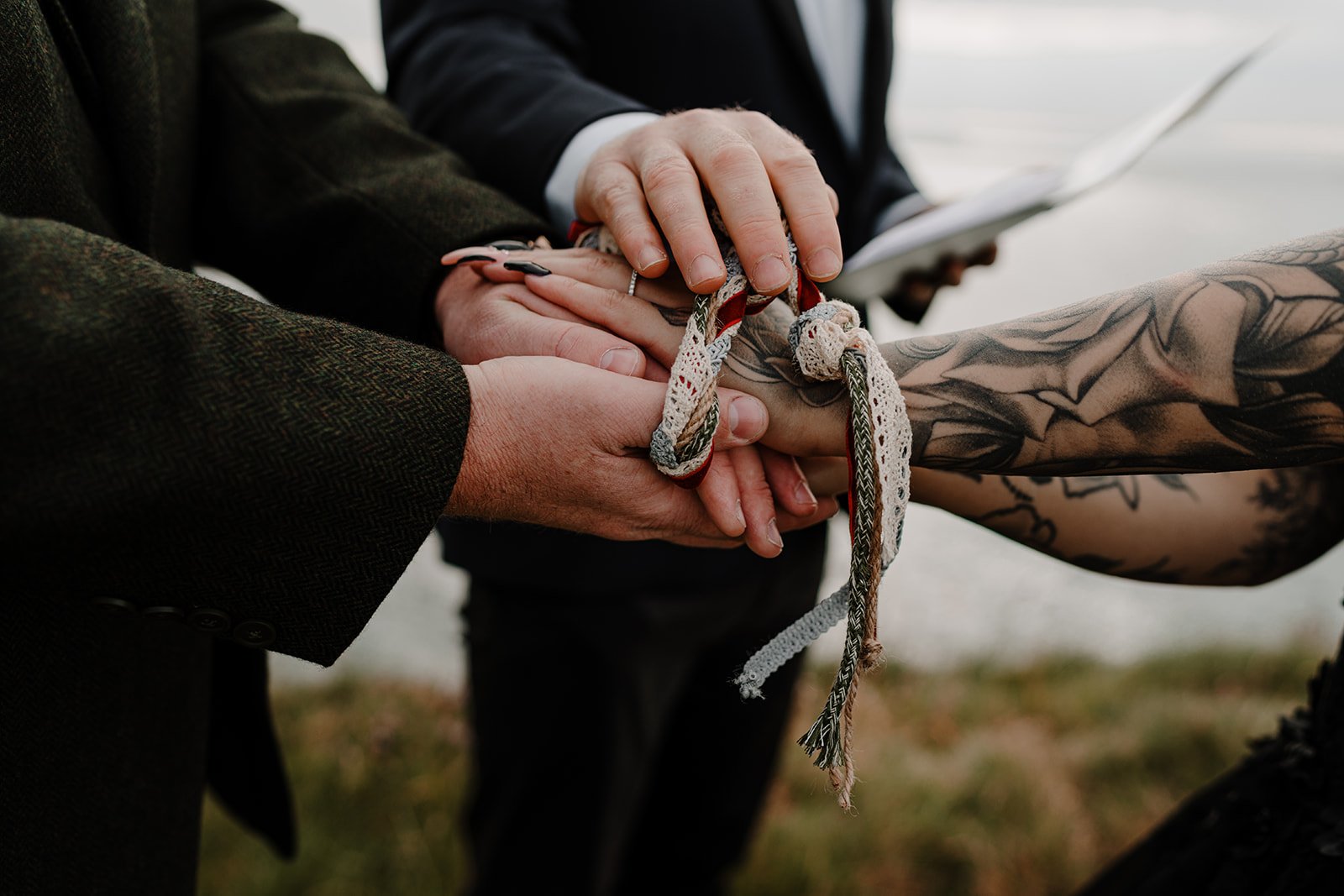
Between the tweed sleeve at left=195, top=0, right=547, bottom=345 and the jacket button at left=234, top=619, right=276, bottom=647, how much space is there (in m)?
0.55

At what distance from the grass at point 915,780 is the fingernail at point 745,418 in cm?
115

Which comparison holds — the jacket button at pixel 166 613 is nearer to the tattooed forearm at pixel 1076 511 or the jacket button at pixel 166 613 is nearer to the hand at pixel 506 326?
the hand at pixel 506 326

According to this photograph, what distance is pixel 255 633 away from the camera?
2.76 feet

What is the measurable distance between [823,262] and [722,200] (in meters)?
0.13

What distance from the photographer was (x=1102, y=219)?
6.39m

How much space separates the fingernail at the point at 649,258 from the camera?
1.04 metres

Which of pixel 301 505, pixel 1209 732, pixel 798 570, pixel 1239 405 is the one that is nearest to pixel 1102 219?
pixel 1209 732

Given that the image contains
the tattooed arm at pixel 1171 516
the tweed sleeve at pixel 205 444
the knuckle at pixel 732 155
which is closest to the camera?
the tweed sleeve at pixel 205 444

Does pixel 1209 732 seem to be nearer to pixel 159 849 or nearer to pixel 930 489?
pixel 930 489

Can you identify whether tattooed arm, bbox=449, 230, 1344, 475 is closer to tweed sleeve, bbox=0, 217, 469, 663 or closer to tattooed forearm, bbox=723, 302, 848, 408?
tattooed forearm, bbox=723, 302, 848, 408

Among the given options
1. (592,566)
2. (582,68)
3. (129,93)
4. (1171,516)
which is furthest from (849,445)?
(582,68)

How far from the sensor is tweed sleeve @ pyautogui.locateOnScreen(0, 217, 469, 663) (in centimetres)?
70

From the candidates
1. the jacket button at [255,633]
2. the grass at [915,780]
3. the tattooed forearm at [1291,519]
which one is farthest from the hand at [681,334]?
the grass at [915,780]

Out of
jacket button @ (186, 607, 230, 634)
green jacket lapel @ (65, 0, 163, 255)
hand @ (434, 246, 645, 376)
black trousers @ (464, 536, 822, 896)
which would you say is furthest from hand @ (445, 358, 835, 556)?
black trousers @ (464, 536, 822, 896)
